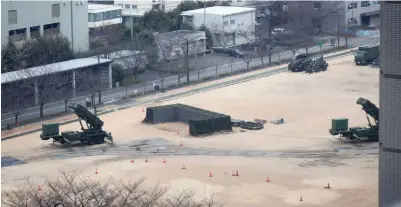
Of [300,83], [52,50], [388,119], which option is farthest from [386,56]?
[52,50]

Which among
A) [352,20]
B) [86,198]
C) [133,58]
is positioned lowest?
[86,198]

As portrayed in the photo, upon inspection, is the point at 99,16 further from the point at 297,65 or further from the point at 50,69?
the point at 50,69

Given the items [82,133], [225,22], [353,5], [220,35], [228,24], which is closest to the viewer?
[82,133]

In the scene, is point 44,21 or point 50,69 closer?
point 50,69

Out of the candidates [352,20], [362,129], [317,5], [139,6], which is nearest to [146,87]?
[362,129]

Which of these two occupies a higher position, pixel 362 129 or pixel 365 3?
pixel 365 3

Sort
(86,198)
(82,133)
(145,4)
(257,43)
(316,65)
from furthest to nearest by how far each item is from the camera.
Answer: (145,4)
(257,43)
(316,65)
(82,133)
(86,198)

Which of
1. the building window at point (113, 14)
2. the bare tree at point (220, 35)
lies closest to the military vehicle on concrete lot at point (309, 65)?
the bare tree at point (220, 35)

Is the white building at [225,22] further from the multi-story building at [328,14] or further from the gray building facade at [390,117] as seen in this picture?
the gray building facade at [390,117]
